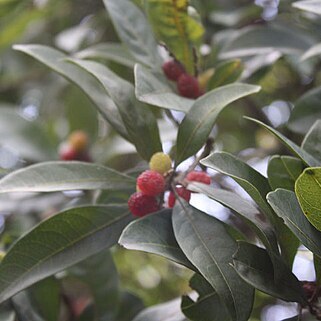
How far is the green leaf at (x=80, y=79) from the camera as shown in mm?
981

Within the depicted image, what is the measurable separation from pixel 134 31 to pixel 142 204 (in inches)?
14.4

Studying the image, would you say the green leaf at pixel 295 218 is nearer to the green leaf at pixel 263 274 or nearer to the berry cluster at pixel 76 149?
the green leaf at pixel 263 274

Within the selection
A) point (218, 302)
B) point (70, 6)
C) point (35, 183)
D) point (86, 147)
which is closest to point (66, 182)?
point (35, 183)

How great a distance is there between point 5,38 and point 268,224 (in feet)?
4.02

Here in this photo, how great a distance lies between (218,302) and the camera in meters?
0.81

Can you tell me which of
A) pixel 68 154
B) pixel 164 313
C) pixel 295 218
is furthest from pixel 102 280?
pixel 295 218

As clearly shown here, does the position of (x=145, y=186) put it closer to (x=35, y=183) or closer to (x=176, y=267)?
(x=35, y=183)

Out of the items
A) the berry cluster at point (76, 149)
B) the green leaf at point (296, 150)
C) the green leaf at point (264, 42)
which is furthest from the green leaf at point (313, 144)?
the berry cluster at point (76, 149)

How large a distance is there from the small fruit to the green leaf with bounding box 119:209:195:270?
75mm

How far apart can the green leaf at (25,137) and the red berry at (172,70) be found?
54cm

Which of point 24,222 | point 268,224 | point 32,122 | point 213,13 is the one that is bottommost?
point 24,222

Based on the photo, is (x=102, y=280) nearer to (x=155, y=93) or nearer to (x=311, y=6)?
(x=155, y=93)

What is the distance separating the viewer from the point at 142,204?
0.87 metres

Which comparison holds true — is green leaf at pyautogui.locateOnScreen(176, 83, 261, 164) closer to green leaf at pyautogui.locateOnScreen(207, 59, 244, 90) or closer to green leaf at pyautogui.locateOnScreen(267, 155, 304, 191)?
green leaf at pyautogui.locateOnScreen(267, 155, 304, 191)
